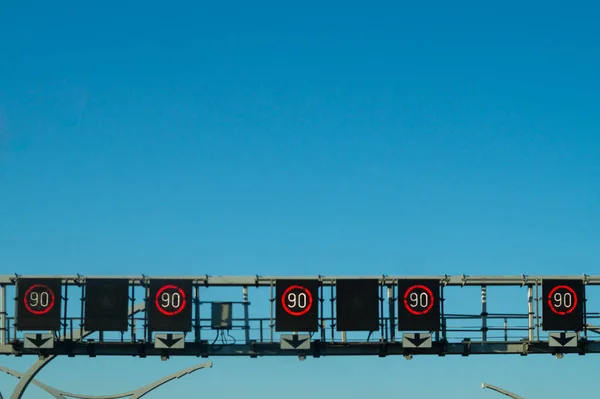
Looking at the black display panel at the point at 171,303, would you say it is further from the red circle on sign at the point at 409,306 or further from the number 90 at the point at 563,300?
the number 90 at the point at 563,300

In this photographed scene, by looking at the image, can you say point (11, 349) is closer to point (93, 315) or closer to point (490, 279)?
point (93, 315)

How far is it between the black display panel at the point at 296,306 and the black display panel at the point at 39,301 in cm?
742

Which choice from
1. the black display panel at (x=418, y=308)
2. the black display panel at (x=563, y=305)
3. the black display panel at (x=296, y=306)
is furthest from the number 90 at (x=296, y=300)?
the black display panel at (x=563, y=305)

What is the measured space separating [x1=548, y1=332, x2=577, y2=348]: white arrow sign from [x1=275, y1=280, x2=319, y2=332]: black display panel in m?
8.16

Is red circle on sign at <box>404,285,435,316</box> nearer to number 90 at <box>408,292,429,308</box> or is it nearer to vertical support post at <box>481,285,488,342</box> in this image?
number 90 at <box>408,292,429,308</box>

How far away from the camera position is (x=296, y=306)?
153ft

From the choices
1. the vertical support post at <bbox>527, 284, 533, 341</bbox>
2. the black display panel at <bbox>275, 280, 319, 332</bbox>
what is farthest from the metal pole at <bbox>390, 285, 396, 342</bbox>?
the vertical support post at <bbox>527, 284, 533, 341</bbox>

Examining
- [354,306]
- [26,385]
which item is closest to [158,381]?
[26,385]

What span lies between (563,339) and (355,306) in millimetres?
7379

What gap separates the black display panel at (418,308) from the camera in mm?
46875

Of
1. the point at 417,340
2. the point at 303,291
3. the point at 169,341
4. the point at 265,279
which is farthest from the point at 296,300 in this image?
the point at 169,341

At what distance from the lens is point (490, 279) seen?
1866 inches

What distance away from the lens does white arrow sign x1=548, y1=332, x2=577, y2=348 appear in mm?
47688

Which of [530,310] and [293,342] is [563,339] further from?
[293,342]
